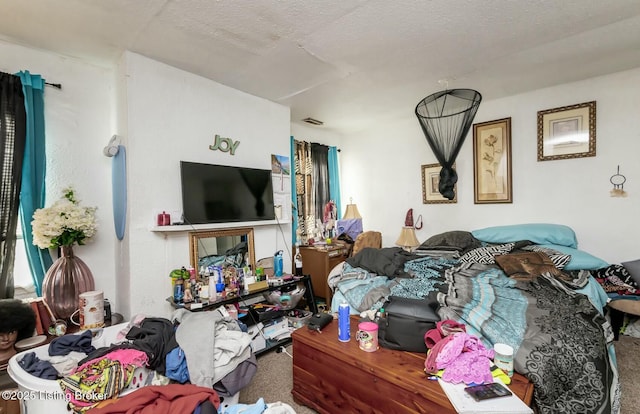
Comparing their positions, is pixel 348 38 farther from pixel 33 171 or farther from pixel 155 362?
pixel 33 171

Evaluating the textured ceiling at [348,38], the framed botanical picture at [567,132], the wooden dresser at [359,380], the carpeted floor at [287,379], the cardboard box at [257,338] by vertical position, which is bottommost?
the carpeted floor at [287,379]

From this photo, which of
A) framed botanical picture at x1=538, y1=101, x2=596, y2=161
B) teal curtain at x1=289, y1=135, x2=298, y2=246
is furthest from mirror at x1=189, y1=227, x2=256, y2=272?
framed botanical picture at x1=538, y1=101, x2=596, y2=161

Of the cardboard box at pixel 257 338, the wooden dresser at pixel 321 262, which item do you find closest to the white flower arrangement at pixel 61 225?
the cardboard box at pixel 257 338

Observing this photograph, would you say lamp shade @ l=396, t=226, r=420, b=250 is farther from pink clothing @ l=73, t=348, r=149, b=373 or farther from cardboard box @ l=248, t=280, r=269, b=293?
pink clothing @ l=73, t=348, r=149, b=373

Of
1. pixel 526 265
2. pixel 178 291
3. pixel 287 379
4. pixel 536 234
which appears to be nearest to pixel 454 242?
pixel 536 234

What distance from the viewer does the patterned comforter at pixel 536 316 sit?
136cm

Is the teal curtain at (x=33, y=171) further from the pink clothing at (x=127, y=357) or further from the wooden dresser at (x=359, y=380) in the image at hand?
the wooden dresser at (x=359, y=380)

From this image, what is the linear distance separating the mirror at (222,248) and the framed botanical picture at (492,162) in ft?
9.20

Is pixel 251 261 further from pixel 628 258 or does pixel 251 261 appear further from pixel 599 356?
pixel 628 258

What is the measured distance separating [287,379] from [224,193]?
1656 millimetres

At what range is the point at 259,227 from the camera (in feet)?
10.2

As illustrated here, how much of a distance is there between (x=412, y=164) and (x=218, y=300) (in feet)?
10.3

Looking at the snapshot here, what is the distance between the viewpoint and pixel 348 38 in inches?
83.4

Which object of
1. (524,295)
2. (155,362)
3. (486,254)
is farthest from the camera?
(486,254)
